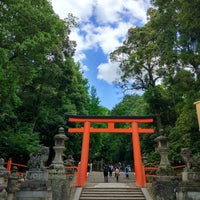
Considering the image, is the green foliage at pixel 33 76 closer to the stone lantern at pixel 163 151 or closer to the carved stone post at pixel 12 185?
the carved stone post at pixel 12 185

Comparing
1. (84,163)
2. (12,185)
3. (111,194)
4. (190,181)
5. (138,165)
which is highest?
(84,163)

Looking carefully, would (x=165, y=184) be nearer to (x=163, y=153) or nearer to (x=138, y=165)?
(x=163, y=153)

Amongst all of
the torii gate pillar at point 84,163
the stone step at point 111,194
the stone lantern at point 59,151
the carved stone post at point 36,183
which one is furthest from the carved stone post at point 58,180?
the torii gate pillar at point 84,163

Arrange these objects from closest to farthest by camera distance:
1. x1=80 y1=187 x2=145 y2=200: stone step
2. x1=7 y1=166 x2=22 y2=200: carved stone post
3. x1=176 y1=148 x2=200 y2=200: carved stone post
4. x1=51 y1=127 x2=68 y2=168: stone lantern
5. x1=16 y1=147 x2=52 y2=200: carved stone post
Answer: x1=7 y1=166 x2=22 y2=200: carved stone post < x1=16 y1=147 x2=52 y2=200: carved stone post < x1=176 y1=148 x2=200 y2=200: carved stone post < x1=80 y1=187 x2=145 y2=200: stone step < x1=51 y1=127 x2=68 y2=168: stone lantern

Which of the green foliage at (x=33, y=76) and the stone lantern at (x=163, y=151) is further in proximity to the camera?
the green foliage at (x=33, y=76)

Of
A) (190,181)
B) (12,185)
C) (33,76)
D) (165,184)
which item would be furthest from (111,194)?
(33,76)

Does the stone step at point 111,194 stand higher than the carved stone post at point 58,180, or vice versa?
the carved stone post at point 58,180

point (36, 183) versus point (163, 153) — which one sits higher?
point (163, 153)

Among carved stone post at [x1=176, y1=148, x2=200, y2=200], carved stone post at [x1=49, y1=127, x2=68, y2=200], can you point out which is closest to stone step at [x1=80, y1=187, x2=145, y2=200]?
carved stone post at [x1=49, y1=127, x2=68, y2=200]

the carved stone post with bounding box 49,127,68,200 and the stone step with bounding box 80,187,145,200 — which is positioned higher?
the carved stone post with bounding box 49,127,68,200

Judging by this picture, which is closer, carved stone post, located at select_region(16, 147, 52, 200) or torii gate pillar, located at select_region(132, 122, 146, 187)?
carved stone post, located at select_region(16, 147, 52, 200)

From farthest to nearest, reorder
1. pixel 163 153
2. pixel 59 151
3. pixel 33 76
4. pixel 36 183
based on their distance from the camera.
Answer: pixel 33 76 → pixel 163 153 → pixel 59 151 → pixel 36 183

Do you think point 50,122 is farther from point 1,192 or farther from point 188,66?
point 1,192

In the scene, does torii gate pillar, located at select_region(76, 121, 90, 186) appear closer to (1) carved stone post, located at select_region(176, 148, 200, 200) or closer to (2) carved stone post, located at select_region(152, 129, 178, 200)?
(2) carved stone post, located at select_region(152, 129, 178, 200)
